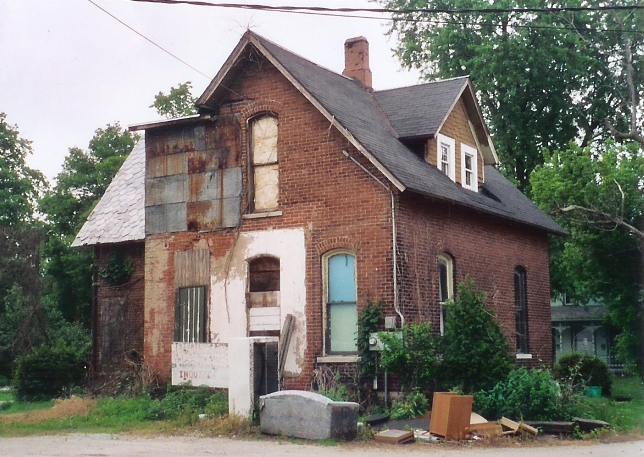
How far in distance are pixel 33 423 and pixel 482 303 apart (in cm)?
917

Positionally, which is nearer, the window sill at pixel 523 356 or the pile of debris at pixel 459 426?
the pile of debris at pixel 459 426

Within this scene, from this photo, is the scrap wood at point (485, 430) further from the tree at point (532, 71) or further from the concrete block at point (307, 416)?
the tree at point (532, 71)

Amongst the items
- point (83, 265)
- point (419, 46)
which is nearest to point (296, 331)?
point (419, 46)

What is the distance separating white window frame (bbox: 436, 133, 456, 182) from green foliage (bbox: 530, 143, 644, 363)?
27.0 ft

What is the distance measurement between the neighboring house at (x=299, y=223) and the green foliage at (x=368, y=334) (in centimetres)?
28

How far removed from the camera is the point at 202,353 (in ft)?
65.4

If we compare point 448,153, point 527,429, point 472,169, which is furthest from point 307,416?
point 472,169

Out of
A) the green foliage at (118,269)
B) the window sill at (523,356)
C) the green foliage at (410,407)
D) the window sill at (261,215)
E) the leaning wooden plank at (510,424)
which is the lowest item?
the leaning wooden plank at (510,424)

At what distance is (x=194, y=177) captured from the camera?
21.6m

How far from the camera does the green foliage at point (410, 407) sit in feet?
56.2

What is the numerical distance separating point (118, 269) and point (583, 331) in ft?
117

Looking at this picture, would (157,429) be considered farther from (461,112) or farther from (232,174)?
(461,112)

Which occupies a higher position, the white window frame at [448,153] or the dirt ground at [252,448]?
the white window frame at [448,153]

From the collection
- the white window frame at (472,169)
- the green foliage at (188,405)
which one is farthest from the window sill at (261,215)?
the white window frame at (472,169)
